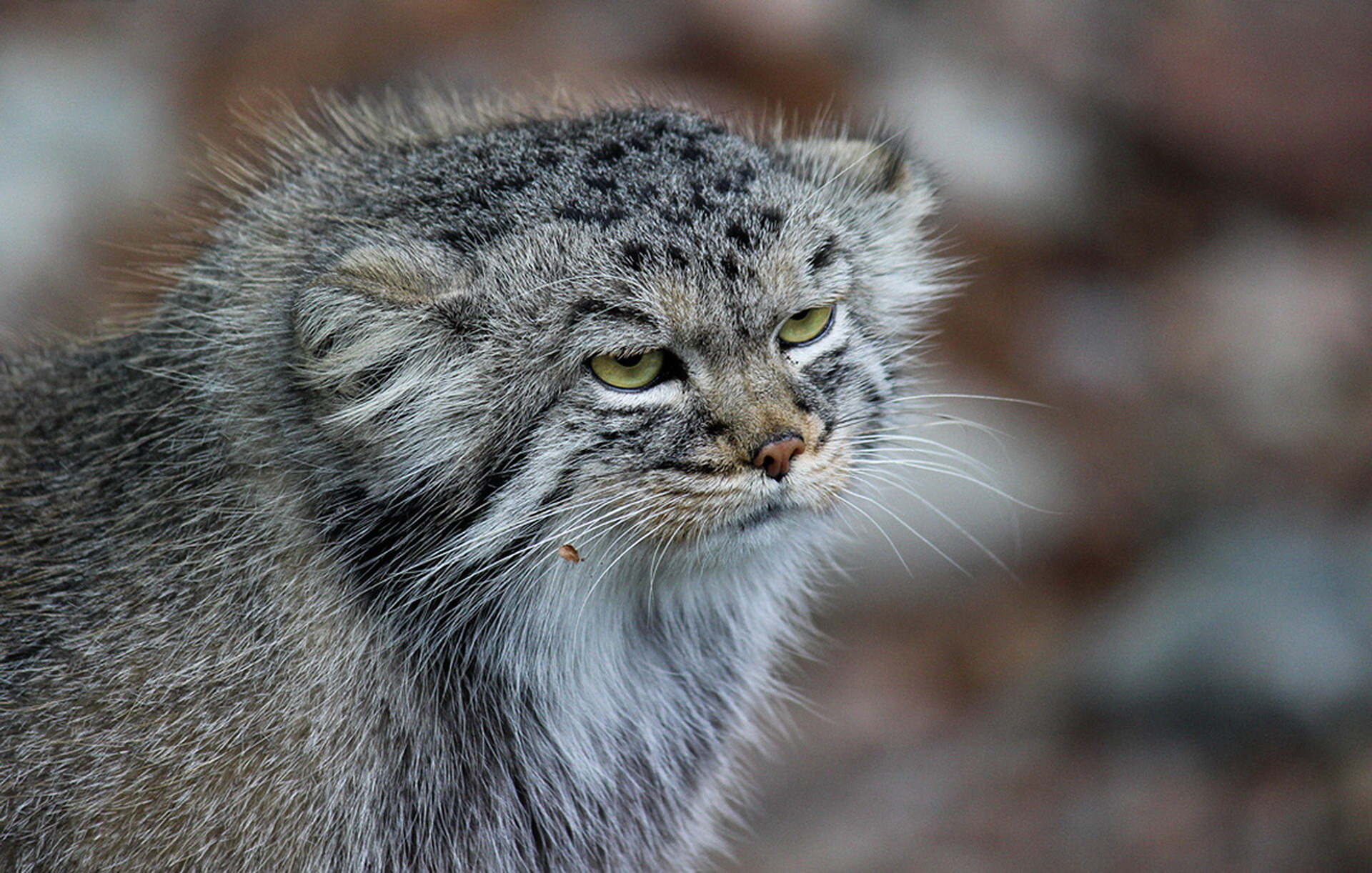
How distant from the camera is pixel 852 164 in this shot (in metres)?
4.08

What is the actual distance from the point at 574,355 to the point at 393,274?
1.53 feet

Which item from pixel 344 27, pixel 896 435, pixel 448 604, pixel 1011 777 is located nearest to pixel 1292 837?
pixel 1011 777

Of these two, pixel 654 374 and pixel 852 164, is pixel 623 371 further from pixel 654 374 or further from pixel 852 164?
pixel 852 164

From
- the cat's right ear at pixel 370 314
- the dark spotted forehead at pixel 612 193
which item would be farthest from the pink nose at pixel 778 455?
the cat's right ear at pixel 370 314

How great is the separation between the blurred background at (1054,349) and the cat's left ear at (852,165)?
2.43 metres

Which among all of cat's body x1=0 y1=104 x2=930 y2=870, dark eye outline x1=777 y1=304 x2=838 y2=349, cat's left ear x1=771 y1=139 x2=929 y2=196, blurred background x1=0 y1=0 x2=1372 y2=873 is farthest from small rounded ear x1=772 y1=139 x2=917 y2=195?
blurred background x1=0 y1=0 x2=1372 y2=873

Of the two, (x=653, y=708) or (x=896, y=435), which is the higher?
(x=896, y=435)

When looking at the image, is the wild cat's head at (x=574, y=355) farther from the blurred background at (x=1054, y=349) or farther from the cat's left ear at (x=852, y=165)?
the blurred background at (x=1054, y=349)

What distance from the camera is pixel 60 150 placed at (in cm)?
851

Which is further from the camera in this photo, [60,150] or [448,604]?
[60,150]

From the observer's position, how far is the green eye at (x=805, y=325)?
3531mm

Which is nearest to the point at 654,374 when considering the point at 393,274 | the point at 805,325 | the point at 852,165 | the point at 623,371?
the point at 623,371

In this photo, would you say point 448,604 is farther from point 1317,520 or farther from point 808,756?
point 1317,520

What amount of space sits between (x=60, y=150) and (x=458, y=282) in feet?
20.7
